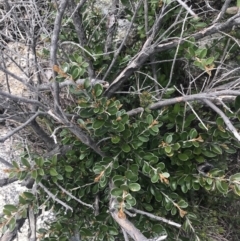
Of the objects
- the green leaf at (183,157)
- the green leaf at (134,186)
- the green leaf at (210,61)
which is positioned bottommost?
the green leaf at (183,157)

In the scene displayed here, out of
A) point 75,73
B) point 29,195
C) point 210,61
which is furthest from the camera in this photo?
point 29,195

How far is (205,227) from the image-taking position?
205 cm

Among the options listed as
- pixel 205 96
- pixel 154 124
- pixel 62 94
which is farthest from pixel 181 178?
pixel 62 94

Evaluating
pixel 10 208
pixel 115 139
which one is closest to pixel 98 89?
pixel 115 139

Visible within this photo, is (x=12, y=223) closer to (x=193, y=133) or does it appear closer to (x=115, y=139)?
(x=115, y=139)

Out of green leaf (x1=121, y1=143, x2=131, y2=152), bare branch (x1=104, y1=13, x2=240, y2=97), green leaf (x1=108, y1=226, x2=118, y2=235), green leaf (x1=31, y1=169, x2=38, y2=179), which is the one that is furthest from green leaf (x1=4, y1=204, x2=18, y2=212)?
bare branch (x1=104, y1=13, x2=240, y2=97)

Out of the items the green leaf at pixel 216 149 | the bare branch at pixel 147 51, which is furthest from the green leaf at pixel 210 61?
the green leaf at pixel 216 149

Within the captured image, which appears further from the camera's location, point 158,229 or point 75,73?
point 158,229

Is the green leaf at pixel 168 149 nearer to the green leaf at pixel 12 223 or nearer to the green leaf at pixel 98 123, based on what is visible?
the green leaf at pixel 98 123

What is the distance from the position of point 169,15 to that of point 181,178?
2.57ft

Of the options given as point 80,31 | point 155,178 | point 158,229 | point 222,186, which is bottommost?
point 158,229

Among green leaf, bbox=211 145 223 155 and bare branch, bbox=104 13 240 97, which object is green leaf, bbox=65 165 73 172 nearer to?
bare branch, bbox=104 13 240 97

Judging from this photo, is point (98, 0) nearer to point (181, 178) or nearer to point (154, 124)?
point (154, 124)

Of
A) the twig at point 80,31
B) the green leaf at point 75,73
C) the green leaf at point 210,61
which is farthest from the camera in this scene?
the twig at point 80,31
